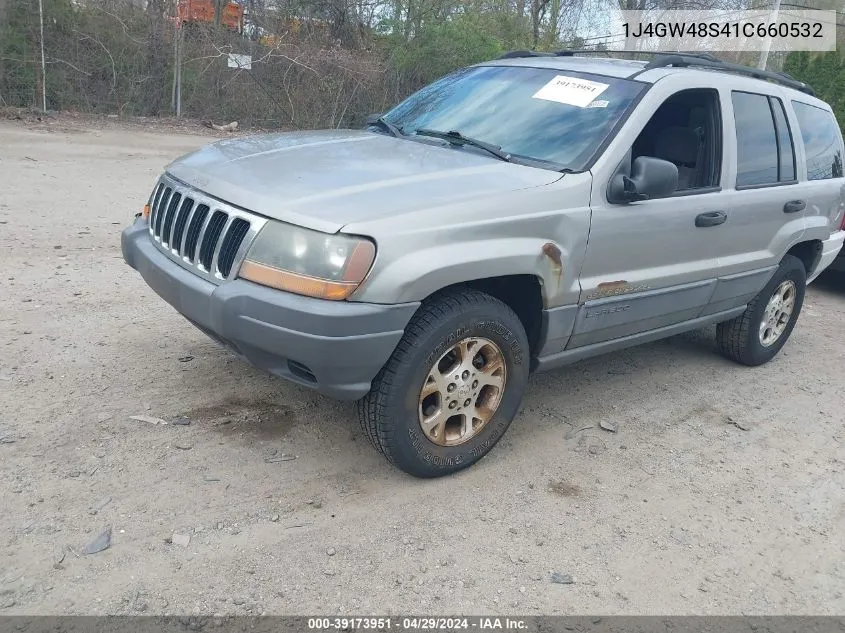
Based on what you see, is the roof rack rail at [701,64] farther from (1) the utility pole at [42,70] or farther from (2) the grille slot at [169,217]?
(1) the utility pole at [42,70]

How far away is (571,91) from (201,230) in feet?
6.98

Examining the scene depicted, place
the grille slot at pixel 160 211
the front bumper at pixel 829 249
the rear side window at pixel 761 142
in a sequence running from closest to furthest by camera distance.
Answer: the grille slot at pixel 160 211 < the rear side window at pixel 761 142 < the front bumper at pixel 829 249

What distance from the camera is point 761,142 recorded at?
15.4ft

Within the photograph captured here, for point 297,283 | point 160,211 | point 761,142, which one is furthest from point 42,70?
point 297,283

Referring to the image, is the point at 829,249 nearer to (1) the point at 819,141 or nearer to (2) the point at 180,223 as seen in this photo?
(1) the point at 819,141

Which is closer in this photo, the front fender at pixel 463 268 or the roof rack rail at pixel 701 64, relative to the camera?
the front fender at pixel 463 268

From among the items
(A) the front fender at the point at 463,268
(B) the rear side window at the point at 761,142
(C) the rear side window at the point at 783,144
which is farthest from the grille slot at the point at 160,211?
(C) the rear side window at the point at 783,144

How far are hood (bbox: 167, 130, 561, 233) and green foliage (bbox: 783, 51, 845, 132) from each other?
17044 mm

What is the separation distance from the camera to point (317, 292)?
2.89 meters

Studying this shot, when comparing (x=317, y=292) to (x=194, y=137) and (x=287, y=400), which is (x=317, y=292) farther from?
(x=194, y=137)

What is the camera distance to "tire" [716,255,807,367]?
5121 mm

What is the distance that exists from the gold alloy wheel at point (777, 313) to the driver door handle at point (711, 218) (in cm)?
122

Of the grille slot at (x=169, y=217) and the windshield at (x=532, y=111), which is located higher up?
the windshield at (x=532, y=111)

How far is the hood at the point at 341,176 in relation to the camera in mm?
3000
